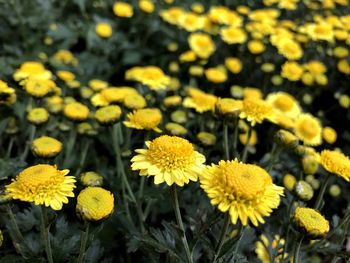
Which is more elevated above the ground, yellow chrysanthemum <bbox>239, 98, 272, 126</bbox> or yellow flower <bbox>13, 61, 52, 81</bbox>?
yellow chrysanthemum <bbox>239, 98, 272, 126</bbox>

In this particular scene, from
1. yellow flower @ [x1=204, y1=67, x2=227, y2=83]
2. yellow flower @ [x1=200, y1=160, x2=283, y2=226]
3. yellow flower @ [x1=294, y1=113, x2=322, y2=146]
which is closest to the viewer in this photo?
yellow flower @ [x1=200, y1=160, x2=283, y2=226]

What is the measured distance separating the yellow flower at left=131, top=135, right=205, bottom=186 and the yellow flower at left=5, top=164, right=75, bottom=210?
290 mm

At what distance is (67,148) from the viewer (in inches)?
100

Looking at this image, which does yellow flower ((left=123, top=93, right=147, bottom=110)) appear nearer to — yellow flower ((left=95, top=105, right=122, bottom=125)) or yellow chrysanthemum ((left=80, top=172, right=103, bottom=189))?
yellow flower ((left=95, top=105, right=122, bottom=125))

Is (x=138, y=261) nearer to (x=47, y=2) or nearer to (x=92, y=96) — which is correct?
(x=92, y=96)

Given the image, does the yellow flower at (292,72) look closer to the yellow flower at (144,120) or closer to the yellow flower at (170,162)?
the yellow flower at (144,120)

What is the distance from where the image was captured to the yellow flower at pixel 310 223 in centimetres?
163

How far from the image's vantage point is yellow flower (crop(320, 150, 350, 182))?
1.98 metres

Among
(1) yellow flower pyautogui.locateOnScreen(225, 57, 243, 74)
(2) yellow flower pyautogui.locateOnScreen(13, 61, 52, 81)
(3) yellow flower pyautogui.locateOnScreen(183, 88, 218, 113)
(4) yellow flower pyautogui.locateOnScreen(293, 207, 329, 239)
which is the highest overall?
(4) yellow flower pyautogui.locateOnScreen(293, 207, 329, 239)

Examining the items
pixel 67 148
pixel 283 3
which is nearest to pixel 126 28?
pixel 283 3


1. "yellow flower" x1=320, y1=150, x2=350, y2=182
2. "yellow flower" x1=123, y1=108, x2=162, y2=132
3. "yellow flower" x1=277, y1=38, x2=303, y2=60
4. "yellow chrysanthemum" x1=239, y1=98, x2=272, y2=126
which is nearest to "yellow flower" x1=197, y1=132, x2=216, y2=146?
"yellow chrysanthemum" x1=239, y1=98, x2=272, y2=126

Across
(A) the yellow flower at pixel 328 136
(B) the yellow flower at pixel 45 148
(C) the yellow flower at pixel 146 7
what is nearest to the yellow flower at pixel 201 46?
(C) the yellow flower at pixel 146 7

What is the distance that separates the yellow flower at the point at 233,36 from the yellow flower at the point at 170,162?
2.34 meters

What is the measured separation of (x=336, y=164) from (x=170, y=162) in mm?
920
